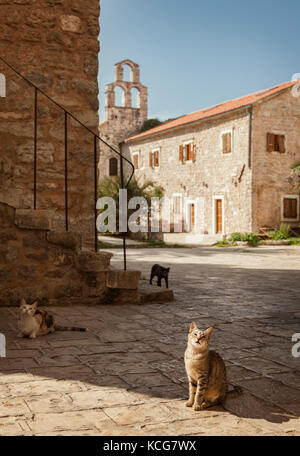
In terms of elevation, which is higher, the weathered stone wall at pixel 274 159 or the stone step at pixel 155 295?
the weathered stone wall at pixel 274 159

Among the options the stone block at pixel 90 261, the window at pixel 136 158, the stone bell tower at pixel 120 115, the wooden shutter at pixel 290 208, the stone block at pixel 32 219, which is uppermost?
the stone bell tower at pixel 120 115

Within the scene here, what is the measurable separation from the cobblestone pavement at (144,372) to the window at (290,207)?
1560cm

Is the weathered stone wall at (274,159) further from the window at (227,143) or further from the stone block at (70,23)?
the stone block at (70,23)

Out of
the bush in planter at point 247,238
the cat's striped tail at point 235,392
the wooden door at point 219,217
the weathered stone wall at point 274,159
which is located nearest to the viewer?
the cat's striped tail at point 235,392

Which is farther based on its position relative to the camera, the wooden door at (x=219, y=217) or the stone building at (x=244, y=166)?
the wooden door at (x=219, y=217)

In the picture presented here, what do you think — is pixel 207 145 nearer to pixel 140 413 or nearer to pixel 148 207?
pixel 148 207

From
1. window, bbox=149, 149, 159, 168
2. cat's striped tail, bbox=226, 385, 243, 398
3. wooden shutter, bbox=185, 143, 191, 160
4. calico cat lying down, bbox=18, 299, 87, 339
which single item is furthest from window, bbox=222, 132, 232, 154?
cat's striped tail, bbox=226, 385, 243, 398

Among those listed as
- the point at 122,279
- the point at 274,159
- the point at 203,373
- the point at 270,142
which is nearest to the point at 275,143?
the point at 270,142

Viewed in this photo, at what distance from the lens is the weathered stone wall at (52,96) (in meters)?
5.58

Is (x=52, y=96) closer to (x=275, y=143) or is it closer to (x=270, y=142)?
(x=270, y=142)

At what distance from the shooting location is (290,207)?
20656 mm

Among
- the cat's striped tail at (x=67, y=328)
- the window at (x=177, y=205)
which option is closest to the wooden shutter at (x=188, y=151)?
the window at (x=177, y=205)

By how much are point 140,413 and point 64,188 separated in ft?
12.4
